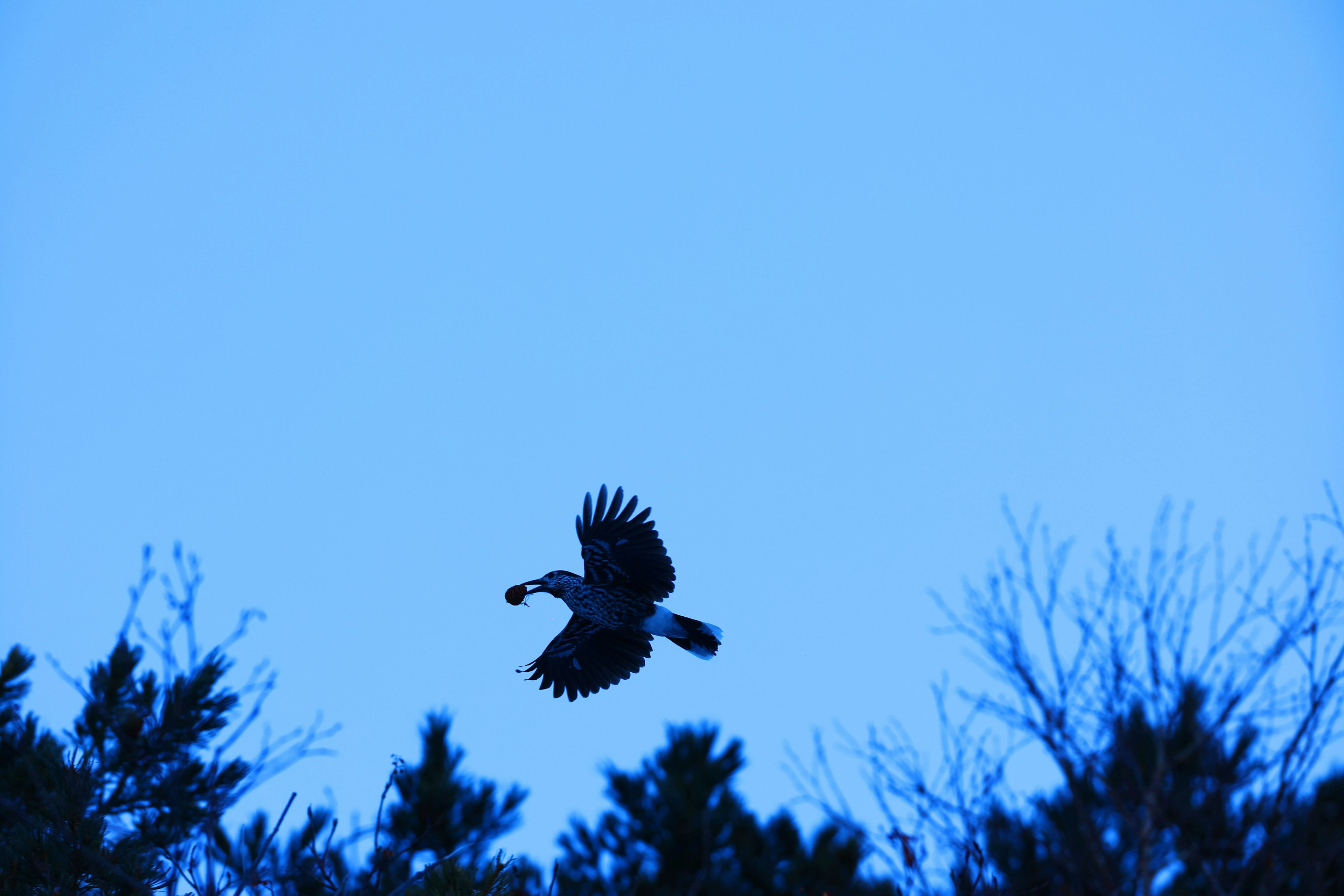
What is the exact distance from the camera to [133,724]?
617 centimetres

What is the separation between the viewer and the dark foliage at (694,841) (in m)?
12.5

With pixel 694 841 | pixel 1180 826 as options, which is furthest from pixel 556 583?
pixel 694 841

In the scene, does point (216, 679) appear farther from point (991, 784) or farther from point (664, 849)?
point (664, 849)

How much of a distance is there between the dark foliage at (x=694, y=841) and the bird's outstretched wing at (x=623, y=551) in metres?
7.72

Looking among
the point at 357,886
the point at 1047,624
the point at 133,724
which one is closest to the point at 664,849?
the point at 1047,624

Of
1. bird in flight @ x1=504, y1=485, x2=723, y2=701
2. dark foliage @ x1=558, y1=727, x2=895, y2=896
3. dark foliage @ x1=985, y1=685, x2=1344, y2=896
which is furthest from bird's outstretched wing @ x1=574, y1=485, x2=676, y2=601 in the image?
dark foliage @ x1=558, y1=727, x2=895, y2=896

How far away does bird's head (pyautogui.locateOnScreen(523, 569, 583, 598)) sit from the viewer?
16.6 ft

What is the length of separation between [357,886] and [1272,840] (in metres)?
4.57

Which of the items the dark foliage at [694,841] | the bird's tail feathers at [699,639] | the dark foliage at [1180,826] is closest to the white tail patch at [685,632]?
the bird's tail feathers at [699,639]

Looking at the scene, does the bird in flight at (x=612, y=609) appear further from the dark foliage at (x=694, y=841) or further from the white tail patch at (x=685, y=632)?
the dark foliage at (x=694, y=841)

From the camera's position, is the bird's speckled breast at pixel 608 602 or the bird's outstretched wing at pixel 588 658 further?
the bird's outstretched wing at pixel 588 658

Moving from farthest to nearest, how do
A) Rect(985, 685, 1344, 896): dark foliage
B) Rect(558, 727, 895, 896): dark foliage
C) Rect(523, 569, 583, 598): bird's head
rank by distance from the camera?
1. Rect(558, 727, 895, 896): dark foliage
2. Rect(985, 685, 1344, 896): dark foliage
3. Rect(523, 569, 583, 598): bird's head

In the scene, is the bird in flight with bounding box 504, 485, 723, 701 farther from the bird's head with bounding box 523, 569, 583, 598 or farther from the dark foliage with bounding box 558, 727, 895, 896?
the dark foliage with bounding box 558, 727, 895, 896

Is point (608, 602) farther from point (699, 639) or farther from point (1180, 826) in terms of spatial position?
point (1180, 826)
